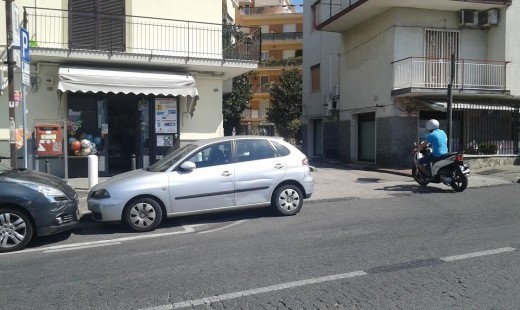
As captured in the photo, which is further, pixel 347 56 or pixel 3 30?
pixel 347 56

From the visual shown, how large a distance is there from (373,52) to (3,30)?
13251mm

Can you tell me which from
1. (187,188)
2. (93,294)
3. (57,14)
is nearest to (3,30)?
(57,14)

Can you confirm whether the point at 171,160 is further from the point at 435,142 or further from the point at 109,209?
the point at 435,142

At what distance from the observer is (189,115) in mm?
14023

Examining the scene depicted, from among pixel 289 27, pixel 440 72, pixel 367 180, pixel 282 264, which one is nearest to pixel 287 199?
pixel 282 264

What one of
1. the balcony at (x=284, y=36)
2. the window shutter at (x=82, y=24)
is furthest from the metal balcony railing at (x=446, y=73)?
the balcony at (x=284, y=36)

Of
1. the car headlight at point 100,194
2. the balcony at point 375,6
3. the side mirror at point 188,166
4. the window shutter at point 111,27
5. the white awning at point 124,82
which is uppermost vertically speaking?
the balcony at point 375,6

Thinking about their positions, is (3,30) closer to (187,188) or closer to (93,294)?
(187,188)

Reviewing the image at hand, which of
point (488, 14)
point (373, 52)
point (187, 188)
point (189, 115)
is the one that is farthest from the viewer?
point (373, 52)

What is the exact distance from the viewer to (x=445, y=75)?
16.8 metres

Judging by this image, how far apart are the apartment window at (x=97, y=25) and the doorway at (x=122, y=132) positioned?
62.9 inches

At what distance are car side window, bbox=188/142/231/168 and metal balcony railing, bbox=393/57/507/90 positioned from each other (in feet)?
34.1

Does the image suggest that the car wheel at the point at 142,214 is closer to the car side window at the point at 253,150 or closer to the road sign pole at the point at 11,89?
the car side window at the point at 253,150

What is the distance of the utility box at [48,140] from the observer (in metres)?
10.8
